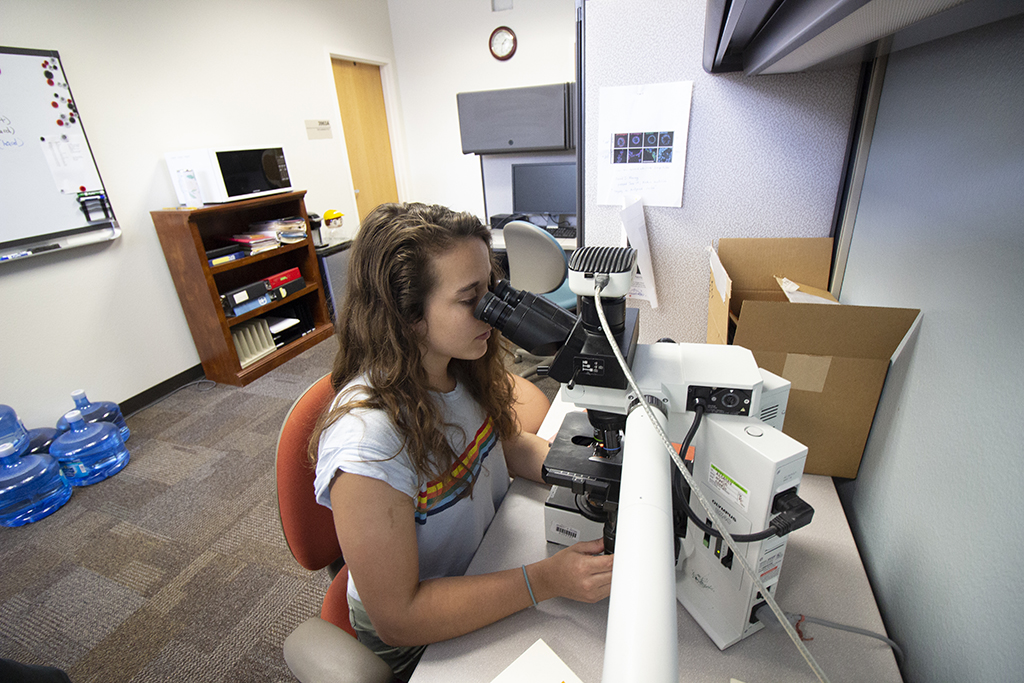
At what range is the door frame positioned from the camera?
13.7 feet

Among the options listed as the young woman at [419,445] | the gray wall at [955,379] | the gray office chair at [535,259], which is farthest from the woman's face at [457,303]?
the gray office chair at [535,259]

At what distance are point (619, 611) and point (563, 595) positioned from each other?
0.48m

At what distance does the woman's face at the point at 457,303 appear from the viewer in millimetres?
787

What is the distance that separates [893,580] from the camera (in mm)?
702

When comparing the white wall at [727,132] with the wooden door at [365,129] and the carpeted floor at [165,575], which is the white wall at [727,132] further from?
the wooden door at [365,129]

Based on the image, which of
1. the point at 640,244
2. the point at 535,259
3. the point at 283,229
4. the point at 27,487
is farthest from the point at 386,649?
the point at 283,229

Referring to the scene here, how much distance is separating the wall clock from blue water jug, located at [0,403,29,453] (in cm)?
436

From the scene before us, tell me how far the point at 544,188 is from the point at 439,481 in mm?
2843

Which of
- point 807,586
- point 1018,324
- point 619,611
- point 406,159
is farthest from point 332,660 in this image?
point 406,159

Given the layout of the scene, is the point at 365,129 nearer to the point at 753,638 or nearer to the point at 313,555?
the point at 313,555

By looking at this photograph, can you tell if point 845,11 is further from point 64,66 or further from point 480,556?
point 64,66

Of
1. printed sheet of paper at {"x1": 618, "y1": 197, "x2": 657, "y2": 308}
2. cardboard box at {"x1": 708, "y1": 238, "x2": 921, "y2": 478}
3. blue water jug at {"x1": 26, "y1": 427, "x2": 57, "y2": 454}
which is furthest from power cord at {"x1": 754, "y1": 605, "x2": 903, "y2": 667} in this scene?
blue water jug at {"x1": 26, "y1": 427, "x2": 57, "y2": 454}

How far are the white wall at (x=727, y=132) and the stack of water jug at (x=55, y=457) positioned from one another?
8.55ft

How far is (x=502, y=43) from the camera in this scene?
4.34 m
